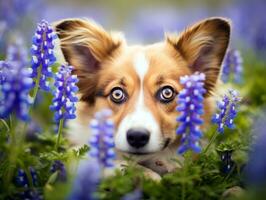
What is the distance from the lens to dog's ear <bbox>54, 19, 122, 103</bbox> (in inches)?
194

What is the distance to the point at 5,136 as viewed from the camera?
3783 mm

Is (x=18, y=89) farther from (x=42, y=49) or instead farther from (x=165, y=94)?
(x=165, y=94)

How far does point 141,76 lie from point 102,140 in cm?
142

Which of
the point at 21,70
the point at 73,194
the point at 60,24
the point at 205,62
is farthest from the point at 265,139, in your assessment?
the point at 60,24

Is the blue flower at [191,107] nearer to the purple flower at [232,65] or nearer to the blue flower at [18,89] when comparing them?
the blue flower at [18,89]

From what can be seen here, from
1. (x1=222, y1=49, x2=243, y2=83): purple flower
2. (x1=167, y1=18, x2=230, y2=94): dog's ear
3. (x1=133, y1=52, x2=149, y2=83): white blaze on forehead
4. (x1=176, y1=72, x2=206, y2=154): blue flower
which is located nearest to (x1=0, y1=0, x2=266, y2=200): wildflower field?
(x1=176, y1=72, x2=206, y2=154): blue flower

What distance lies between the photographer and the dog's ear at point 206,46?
4824 mm

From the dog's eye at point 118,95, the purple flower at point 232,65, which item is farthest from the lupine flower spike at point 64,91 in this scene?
the purple flower at point 232,65

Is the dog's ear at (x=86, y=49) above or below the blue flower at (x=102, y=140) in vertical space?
above

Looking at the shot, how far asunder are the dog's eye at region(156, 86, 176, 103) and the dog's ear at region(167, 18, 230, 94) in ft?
1.60

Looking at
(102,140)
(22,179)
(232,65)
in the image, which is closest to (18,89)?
(102,140)

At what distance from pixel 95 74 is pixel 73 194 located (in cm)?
218

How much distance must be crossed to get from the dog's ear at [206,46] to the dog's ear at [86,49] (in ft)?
1.80

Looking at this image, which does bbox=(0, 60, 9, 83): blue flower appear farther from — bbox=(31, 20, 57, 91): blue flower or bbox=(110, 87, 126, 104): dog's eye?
bbox=(110, 87, 126, 104): dog's eye
